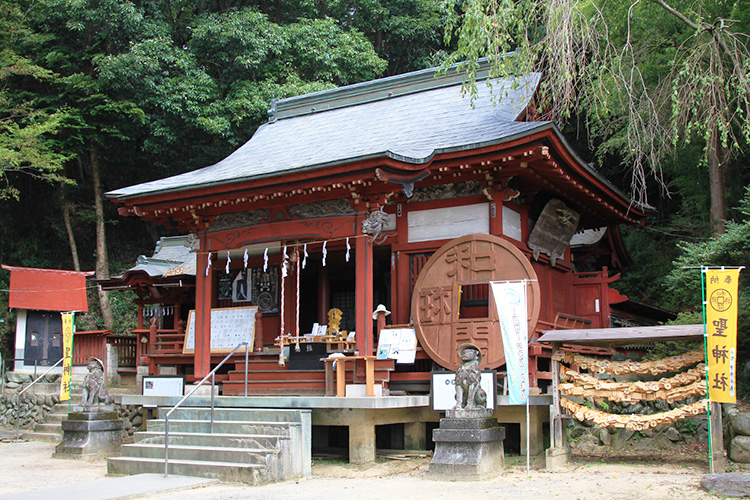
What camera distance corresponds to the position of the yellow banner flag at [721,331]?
7.89m

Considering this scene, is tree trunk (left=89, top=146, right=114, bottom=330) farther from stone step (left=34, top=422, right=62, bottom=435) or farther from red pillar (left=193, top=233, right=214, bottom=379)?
red pillar (left=193, top=233, right=214, bottom=379)

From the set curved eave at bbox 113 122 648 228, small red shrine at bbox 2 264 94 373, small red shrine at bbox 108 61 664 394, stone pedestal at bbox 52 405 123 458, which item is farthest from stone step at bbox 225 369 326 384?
small red shrine at bbox 2 264 94 373

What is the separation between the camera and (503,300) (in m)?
9.43

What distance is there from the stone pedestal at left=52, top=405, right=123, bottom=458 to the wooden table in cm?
463

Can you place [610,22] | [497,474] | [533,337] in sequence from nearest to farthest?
[497,474] → [533,337] → [610,22]

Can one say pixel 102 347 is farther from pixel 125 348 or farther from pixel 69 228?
pixel 69 228

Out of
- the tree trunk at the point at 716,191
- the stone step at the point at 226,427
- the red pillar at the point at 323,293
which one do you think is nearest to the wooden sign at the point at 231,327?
the red pillar at the point at 323,293

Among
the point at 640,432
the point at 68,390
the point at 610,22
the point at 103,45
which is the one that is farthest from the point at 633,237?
the point at 103,45

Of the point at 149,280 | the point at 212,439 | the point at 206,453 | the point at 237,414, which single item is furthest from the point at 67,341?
the point at 206,453

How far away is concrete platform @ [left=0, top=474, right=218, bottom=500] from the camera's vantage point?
309 inches

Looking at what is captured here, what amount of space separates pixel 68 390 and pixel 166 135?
12095 millimetres

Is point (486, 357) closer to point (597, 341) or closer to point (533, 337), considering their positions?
point (533, 337)

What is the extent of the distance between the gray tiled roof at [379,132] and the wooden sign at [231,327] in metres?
2.59

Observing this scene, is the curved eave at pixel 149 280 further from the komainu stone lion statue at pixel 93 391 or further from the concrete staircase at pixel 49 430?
the komainu stone lion statue at pixel 93 391
